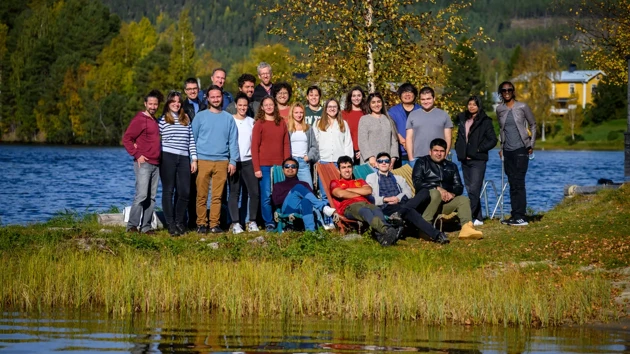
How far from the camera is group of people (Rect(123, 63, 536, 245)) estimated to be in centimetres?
1644

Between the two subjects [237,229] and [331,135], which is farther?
[331,135]

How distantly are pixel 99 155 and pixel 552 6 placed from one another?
144ft

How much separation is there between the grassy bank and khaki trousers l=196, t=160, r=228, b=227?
130 centimetres

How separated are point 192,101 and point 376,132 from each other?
9.24ft

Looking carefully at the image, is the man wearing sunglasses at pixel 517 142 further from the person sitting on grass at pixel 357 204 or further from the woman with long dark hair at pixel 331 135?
the person sitting on grass at pixel 357 204

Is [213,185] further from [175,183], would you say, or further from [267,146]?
[267,146]

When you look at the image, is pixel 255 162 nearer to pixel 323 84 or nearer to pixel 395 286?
pixel 395 286

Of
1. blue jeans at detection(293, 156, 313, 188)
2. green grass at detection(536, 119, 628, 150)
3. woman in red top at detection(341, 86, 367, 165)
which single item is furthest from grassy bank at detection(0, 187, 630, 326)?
green grass at detection(536, 119, 628, 150)

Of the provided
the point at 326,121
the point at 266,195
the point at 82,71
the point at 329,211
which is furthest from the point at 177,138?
the point at 82,71

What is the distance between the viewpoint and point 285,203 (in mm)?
16484

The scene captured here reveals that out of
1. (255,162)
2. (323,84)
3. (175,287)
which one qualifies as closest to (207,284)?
(175,287)

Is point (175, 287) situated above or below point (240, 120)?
Result: below

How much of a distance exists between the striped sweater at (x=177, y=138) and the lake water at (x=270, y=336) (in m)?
5.02

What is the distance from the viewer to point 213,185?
672 inches
